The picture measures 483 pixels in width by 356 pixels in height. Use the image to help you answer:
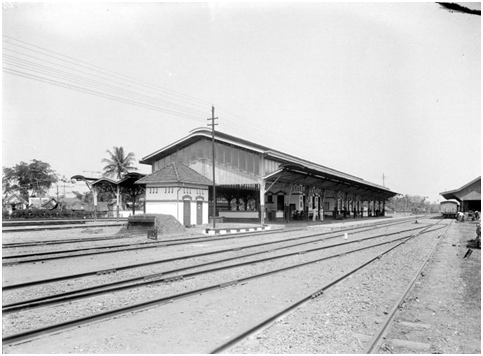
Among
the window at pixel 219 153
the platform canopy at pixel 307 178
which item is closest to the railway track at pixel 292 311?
the platform canopy at pixel 307 178

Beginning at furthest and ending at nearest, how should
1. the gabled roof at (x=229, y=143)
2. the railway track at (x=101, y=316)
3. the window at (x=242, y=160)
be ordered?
the window at (x=242, y=160), the gabled roof at (x=229, y=143), the railway track at (x=101, y=316)

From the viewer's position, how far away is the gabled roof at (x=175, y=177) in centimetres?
2750

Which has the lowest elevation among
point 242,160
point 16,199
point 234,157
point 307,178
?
point 16,199

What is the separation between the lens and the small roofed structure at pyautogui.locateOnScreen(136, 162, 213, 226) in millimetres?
27203

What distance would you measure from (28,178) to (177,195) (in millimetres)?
56034

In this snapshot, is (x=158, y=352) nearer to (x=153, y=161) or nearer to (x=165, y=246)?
(x=165, y=246)

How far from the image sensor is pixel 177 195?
89.1ft

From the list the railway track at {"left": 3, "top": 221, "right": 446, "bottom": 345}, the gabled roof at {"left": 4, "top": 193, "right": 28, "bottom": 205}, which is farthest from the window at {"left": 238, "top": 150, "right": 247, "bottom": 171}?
the gabled roof at {"left": 4, "top": 193, "right": 28, "bottom": 205}

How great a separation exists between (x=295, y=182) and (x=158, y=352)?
99.0 ft

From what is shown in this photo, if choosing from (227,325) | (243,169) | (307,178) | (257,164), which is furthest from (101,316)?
(307,178)

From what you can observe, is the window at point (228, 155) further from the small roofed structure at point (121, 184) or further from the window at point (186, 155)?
the small roofed structure at point (121, 184)

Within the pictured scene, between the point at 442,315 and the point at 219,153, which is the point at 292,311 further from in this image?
the point at 219,153

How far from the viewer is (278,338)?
5.42 metres

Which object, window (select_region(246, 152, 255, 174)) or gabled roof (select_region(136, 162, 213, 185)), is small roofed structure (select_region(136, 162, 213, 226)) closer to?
gabled roof (select_region(136, 162, 213, 185))
